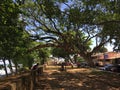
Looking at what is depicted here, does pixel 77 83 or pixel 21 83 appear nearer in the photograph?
pixel 21 83

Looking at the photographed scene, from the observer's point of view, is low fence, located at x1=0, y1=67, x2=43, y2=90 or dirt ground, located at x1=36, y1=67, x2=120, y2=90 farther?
dirt ground, located at x1=36, y1=67, x2=120, y2=90

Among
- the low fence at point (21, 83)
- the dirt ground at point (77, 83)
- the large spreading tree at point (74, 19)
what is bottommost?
the dirt ground at point (77, 83)

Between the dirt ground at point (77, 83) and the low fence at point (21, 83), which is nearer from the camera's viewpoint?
the low fence at point (21, 83)

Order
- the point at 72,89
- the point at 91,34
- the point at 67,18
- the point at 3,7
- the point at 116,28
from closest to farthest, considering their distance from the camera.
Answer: the point at 3,7 < the point at 72,89 < the point at 67,18 < the point at 116,28 < the point at 91,34

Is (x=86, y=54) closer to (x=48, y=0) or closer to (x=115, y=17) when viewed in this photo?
(x=115, y=17)

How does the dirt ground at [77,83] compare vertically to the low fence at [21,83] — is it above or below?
below

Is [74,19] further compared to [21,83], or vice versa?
[74,19]

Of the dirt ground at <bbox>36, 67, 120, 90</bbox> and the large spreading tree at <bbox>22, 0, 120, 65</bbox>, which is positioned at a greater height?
the large spreading tree at <bbox>22, 0, 120, 65</bbox>

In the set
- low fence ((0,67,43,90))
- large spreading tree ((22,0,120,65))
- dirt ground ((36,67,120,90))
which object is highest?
large spreading tree ((22,0,120,65))

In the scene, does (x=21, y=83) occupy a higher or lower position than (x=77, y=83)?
higher

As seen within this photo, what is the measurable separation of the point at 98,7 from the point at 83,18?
3895 mm

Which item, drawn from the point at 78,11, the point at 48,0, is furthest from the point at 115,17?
the point at 48,0

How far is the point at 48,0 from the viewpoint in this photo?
2608 centimetres

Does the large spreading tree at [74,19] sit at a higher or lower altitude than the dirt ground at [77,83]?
higher
